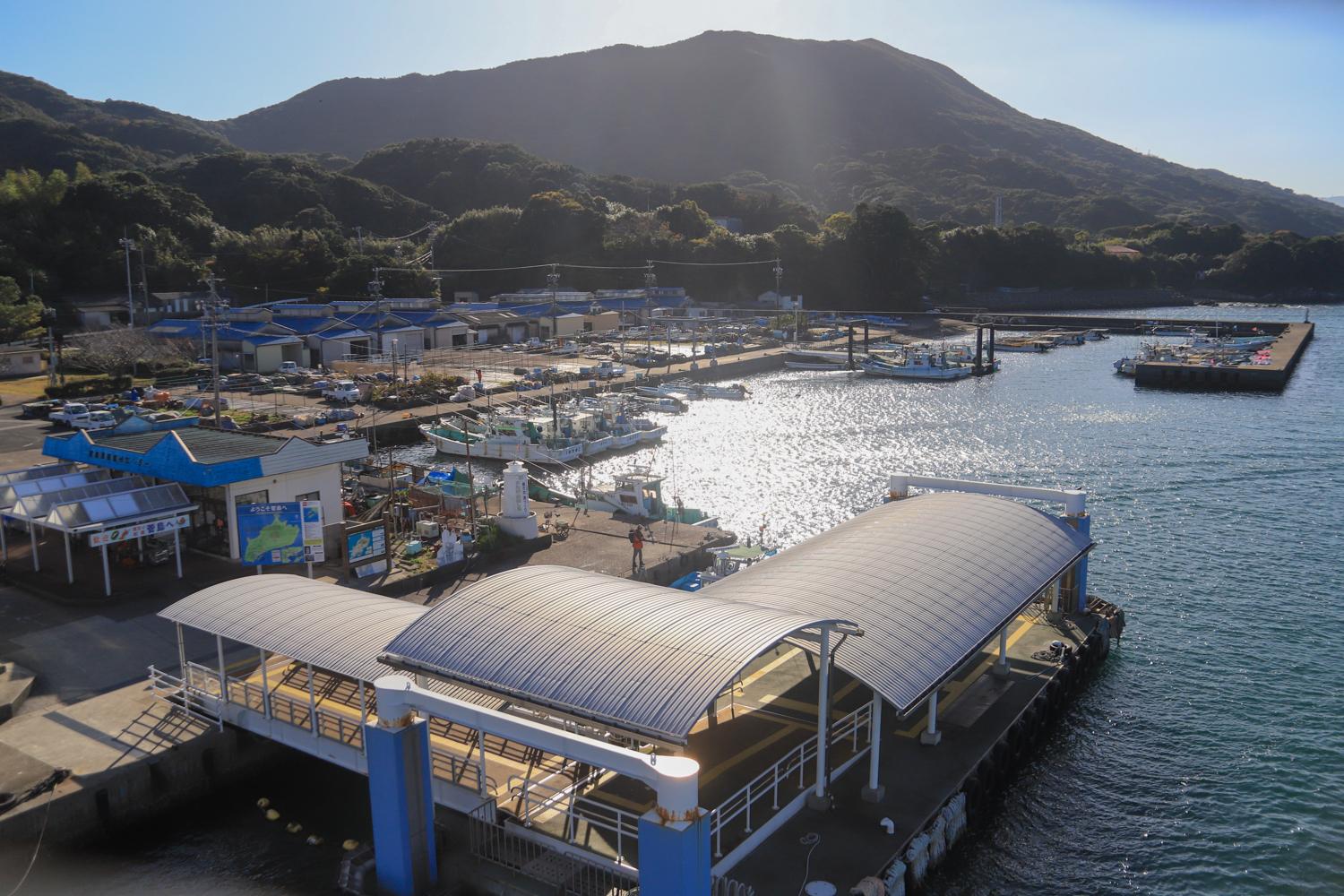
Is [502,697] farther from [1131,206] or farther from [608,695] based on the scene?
[1131,206]

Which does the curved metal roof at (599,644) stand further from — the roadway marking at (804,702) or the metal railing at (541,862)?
the roadway marking at (804,702)

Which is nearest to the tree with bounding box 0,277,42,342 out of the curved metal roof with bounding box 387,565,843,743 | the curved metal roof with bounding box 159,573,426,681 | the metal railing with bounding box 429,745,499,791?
the curved metal roof with bounding box 159,573,426,681

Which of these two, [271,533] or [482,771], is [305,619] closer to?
[482,771]

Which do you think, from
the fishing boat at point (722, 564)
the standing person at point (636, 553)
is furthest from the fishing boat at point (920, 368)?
the standing person at point (636, 553)

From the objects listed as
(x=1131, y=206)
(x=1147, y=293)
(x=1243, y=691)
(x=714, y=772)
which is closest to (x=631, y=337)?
(x=1243, y=691)

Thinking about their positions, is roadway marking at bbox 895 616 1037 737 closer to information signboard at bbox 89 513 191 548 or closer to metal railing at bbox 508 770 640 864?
metal railing at bbox 508 770 640 864

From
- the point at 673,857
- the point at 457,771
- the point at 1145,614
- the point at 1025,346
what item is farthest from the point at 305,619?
the point at 1025,346
